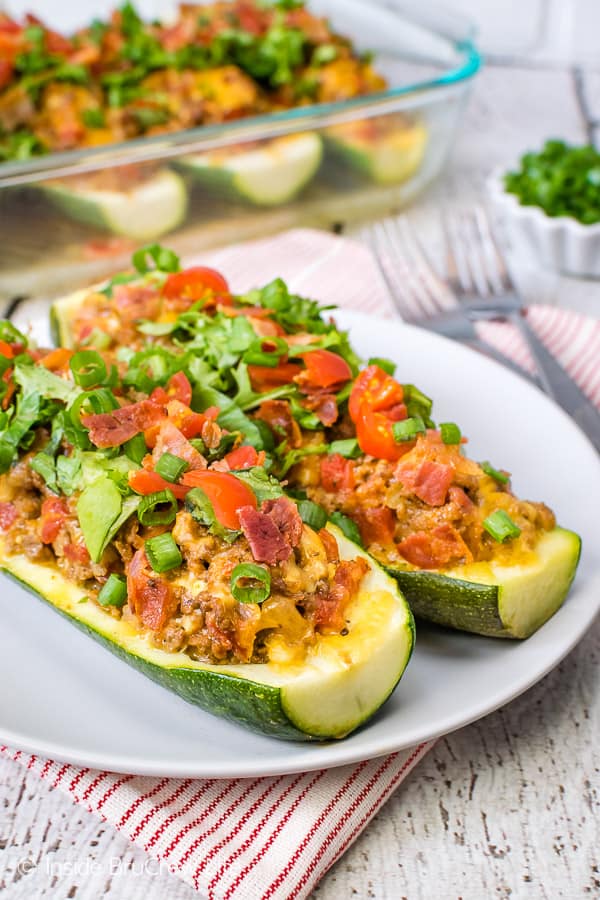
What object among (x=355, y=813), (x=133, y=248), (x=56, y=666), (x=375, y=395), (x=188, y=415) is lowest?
(x=133, y=248)

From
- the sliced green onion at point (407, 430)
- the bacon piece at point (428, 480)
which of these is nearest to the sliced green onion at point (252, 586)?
the bacon piece at point (428, 480)

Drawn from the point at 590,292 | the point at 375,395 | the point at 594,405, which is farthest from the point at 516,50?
the point at 375,395

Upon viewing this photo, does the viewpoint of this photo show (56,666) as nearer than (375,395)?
Yes

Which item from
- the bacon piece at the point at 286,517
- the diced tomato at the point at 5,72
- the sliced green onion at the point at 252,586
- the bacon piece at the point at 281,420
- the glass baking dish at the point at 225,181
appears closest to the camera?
the sliced green onion at the point at 252,586

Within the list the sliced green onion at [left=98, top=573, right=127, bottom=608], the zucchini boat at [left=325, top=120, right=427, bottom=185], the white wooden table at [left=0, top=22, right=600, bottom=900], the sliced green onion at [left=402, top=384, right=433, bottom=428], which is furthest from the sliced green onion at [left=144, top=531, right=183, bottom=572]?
the zucchini boat at [left=325, top=120, right=427, bottom=185]

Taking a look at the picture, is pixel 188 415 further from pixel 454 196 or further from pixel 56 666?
pixel 454 196

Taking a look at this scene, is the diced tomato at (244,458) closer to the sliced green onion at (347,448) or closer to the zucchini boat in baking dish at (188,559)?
the zucchini boat in baking dish at (188,559)

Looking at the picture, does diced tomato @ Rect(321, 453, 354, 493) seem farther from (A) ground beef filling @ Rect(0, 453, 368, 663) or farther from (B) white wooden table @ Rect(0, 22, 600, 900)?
(B) white wooden table @ Rect(0, 22, 600, 900)
